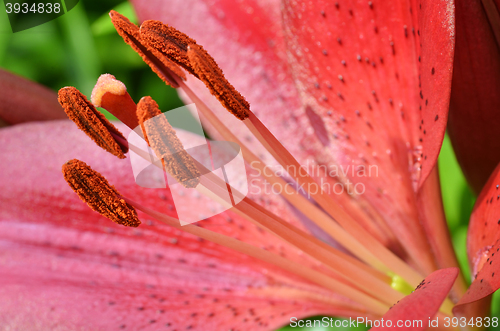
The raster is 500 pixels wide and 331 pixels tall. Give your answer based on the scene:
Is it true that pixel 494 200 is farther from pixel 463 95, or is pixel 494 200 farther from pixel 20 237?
pixel 20 237

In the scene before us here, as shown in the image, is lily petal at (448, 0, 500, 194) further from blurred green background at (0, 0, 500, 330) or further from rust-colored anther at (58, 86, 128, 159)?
blurred green background at (0, 0, 500, 330)

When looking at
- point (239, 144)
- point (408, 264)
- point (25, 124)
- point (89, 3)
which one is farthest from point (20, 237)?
point (408, 264)

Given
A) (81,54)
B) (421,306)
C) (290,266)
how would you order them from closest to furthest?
(421,306) → (290,266) → (81,54)

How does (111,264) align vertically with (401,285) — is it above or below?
above

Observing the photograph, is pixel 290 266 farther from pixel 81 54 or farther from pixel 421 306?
pixel 81 54

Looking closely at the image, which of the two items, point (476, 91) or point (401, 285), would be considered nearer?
point (476, 91)

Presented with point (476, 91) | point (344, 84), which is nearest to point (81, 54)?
point (344, 84)
